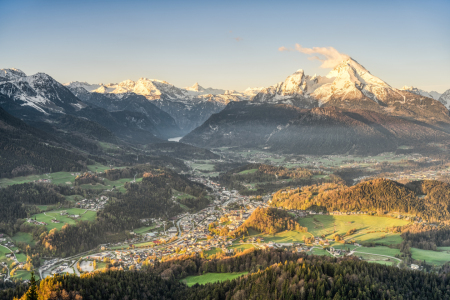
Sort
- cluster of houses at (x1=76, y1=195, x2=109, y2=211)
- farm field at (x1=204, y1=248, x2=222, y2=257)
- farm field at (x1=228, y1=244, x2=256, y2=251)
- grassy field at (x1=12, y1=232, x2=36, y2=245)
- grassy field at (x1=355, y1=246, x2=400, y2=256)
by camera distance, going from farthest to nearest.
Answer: cluster of houses at (x1=76, y1=195, x2=109, y2=211)
farm field at (x1=228, y1=244, x2=256, y2=251)
grassy field at (x1=12, y1=232, x2=36, y2=245)
farm field at (x1=204, y1=248, x2=222, y2=257)
grassy field at (x1=355, y1=246, x2=400, y2=256)

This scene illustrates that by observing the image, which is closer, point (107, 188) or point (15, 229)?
point (15, 229)

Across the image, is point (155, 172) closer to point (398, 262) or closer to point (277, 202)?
point (277, 202)

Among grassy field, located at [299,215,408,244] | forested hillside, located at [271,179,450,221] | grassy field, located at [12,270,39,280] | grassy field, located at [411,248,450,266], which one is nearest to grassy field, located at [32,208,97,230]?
grassy field, located at [12,270,39,280]

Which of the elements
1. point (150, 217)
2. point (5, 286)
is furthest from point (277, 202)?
point (5, 286)

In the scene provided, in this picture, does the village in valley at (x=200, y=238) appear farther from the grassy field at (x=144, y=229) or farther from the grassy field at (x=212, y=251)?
the grassy field at (x=212, y=251)

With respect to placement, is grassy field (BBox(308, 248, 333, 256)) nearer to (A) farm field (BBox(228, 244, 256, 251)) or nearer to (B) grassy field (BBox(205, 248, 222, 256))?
(A) farm field (BBox(228, 244, 256, 251))

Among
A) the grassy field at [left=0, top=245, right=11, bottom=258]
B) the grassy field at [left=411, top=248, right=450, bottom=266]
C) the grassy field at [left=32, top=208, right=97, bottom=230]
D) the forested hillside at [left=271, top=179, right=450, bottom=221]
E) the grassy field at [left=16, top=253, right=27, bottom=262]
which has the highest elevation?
the forested hillside at [left=271, top=179, right=450, bottom=221]

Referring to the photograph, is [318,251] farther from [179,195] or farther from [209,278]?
[179,195]
